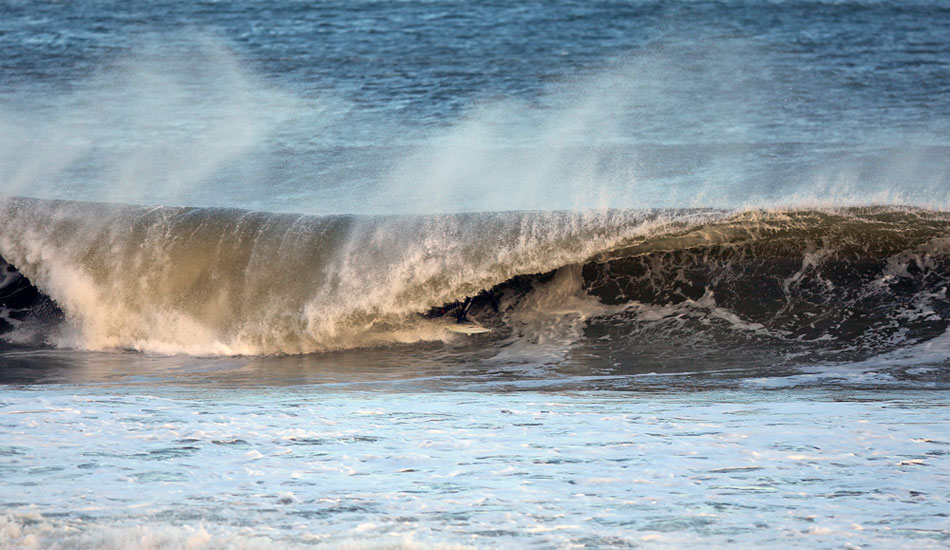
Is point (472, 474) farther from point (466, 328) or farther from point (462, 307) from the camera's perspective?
point (462, 307)

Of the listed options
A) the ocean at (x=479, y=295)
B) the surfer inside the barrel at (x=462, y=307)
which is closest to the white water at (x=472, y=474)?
the ocean at (x=479, y=295)

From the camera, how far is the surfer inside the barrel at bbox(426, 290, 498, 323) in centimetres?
830

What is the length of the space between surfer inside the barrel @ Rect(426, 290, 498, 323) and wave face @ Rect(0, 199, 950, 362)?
0.16 ft

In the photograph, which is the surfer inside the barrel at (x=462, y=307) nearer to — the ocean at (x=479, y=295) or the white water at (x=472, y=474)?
the ocean at (x=479, y=295)

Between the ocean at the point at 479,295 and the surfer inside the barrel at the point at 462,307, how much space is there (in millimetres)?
39

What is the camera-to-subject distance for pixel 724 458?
14.3 ft

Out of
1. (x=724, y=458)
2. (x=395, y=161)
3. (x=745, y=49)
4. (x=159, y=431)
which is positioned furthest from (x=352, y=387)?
(x=745, y=49)

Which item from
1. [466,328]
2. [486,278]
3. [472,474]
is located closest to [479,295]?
[486,278]

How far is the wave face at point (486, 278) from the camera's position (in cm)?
809

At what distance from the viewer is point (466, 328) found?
27.1 feet

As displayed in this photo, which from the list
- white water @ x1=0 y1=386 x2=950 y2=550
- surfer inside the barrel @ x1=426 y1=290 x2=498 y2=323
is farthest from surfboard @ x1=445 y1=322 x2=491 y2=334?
white water @ x1=0 y1=386 x2=950 y2=550

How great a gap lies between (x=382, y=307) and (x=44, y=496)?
4.52 metres

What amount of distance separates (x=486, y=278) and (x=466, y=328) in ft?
1.42

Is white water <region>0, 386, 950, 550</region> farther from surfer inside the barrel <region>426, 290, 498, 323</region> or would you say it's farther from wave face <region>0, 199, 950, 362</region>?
surfer inside the barrel <region>426, 290, 498, 323</region>
